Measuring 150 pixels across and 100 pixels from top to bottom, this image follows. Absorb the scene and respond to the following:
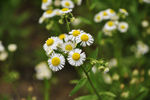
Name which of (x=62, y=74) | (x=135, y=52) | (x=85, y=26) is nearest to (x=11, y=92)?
(x=62, y=74)

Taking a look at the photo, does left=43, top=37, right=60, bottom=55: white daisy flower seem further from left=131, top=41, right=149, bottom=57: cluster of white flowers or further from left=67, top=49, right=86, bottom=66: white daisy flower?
left=131, top=41, right=149, bottom=57: cluster of white flowers

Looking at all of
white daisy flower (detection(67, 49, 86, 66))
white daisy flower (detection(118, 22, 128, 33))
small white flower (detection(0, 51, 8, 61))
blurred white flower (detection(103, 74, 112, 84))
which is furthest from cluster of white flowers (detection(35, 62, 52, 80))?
white daisy flower (detection(67, 49, 86, 66))

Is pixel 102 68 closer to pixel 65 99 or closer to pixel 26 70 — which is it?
pixel 65 99

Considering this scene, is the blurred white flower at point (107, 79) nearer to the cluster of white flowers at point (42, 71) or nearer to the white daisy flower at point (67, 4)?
the cluster of white flowers at point (42, 71)

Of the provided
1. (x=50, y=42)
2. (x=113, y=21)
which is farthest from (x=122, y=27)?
(x=50, y=42)

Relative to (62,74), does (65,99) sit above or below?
below

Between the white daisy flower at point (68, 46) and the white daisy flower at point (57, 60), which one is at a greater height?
the white daisy flower at point (68, 46)

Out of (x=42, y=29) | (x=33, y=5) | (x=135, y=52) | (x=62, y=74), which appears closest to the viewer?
(x=135, y=52)

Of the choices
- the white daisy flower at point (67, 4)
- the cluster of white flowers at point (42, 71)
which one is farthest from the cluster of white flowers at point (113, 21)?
the cluster of white flowers at point (42, 71)
